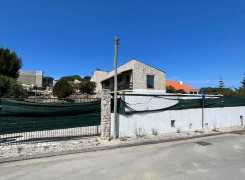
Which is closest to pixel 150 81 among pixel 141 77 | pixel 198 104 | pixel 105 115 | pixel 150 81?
pixel 150 81

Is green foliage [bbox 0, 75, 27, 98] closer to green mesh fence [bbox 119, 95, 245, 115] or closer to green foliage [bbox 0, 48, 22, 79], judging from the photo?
green mesh fence [bbox 119, 95, 245, 115]

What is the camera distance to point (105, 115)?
8383 mm

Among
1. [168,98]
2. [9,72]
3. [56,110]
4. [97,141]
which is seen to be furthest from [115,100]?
[9,72]

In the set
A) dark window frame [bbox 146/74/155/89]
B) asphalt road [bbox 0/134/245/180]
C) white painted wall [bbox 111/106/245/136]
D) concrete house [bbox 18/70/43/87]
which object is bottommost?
asphalt road [bbox 0/134/245/180]

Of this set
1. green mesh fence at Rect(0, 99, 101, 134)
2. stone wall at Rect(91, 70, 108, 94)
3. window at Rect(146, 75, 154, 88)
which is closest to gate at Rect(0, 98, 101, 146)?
green mesh fence at Rect(0, 99, 101, 134)

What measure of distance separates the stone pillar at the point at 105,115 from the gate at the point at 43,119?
362 mm

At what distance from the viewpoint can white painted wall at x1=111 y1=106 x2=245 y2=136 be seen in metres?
8.97

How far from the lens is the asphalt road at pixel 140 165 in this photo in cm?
474

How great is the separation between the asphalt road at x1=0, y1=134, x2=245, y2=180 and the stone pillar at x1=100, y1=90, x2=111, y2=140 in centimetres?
133

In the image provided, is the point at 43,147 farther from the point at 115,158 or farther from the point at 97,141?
→ the point at 115,158

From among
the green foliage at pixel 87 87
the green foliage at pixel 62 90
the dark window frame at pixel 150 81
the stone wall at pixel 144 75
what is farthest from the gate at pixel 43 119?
the green foliage at pixel 87 87

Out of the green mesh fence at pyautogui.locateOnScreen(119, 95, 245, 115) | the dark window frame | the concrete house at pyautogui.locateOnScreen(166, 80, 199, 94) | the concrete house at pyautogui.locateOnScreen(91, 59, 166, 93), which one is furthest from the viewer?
the concrete house at pyautogui.locateOnScreen(166, 80, 199, 94)

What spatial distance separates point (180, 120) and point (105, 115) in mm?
4338

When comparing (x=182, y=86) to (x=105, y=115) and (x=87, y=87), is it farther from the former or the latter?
(x=105, y=115)
